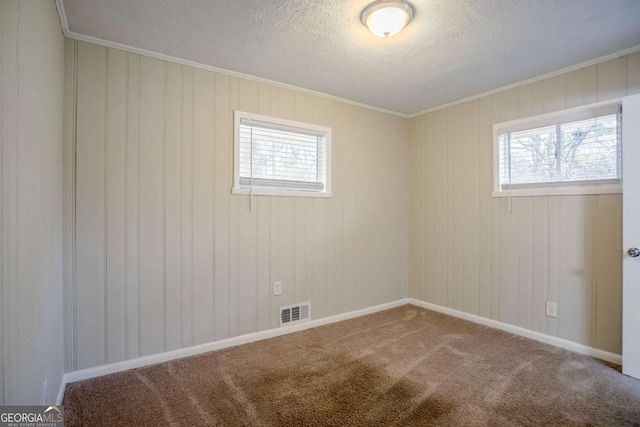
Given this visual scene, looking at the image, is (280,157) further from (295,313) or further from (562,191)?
(562,191)

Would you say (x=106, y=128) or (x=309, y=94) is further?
(x=309, y=94)

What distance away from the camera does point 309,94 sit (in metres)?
3.36

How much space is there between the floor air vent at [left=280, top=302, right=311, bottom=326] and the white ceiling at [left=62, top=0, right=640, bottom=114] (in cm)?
224

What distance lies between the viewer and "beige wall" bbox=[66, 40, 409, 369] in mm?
2322

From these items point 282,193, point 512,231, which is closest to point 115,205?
point 282,193

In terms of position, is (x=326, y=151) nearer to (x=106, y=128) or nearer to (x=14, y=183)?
(x=106, y=128)

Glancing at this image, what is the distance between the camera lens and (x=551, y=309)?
114 inches

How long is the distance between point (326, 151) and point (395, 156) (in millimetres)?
1097

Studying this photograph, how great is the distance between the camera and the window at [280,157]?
9.77 ft

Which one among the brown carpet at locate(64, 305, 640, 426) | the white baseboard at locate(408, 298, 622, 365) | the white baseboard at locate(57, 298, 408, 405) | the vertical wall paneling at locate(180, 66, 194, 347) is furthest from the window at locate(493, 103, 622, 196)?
the vertical wall paneling at locate(180, 66, 194, 347)

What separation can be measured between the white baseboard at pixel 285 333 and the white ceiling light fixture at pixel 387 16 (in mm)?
2676

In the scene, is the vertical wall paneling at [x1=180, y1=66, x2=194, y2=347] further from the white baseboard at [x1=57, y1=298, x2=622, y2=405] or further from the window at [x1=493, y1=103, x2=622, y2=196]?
the window at [x1=493, y1=103, x2=622, y2=196]

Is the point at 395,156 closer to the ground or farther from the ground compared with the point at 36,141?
farther from the ground

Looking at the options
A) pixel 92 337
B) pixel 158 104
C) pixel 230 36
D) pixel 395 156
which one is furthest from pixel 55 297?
pixel 395 156
